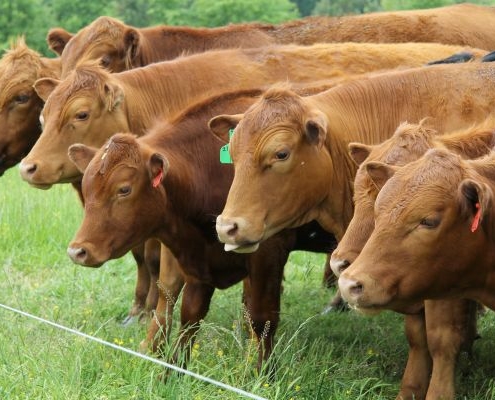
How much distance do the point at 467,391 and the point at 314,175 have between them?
1.72 metres

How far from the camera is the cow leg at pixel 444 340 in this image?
594 cm

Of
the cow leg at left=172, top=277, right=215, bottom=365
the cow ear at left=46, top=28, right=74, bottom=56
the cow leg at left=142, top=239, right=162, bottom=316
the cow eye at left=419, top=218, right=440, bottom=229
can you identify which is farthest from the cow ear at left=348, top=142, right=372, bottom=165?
the cow ear at left=46, top=28, right=74, bottom=56

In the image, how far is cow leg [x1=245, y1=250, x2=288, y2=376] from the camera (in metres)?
6.77

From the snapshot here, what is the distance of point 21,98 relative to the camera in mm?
9133

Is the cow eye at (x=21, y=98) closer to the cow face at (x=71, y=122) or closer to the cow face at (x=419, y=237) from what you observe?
the cow face at (x=71, y=122)

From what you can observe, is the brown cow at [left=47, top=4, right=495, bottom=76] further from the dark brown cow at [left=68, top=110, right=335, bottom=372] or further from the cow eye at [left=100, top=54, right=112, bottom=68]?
the dark brown cow at [left=68, top=110, right=335, bottom=372]

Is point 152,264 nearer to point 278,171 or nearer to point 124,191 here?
point 124,191

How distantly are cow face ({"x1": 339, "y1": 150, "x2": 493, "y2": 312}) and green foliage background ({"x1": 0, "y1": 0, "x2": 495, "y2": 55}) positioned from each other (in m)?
49.8

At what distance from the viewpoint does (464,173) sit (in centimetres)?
498

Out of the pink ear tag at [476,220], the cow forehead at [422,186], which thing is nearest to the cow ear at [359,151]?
the cow forehead at [422,186]

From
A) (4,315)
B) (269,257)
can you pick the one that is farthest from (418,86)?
(4,315)

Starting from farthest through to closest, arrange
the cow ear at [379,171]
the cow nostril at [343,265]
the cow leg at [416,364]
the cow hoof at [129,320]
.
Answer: the cow hoof at [129,320] < the cow leg at [416,364] < the cow nostril at [343,265] < the cow ear at [379,171]

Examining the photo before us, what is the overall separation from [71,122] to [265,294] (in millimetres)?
2024

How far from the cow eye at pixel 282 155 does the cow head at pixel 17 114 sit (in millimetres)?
3725
